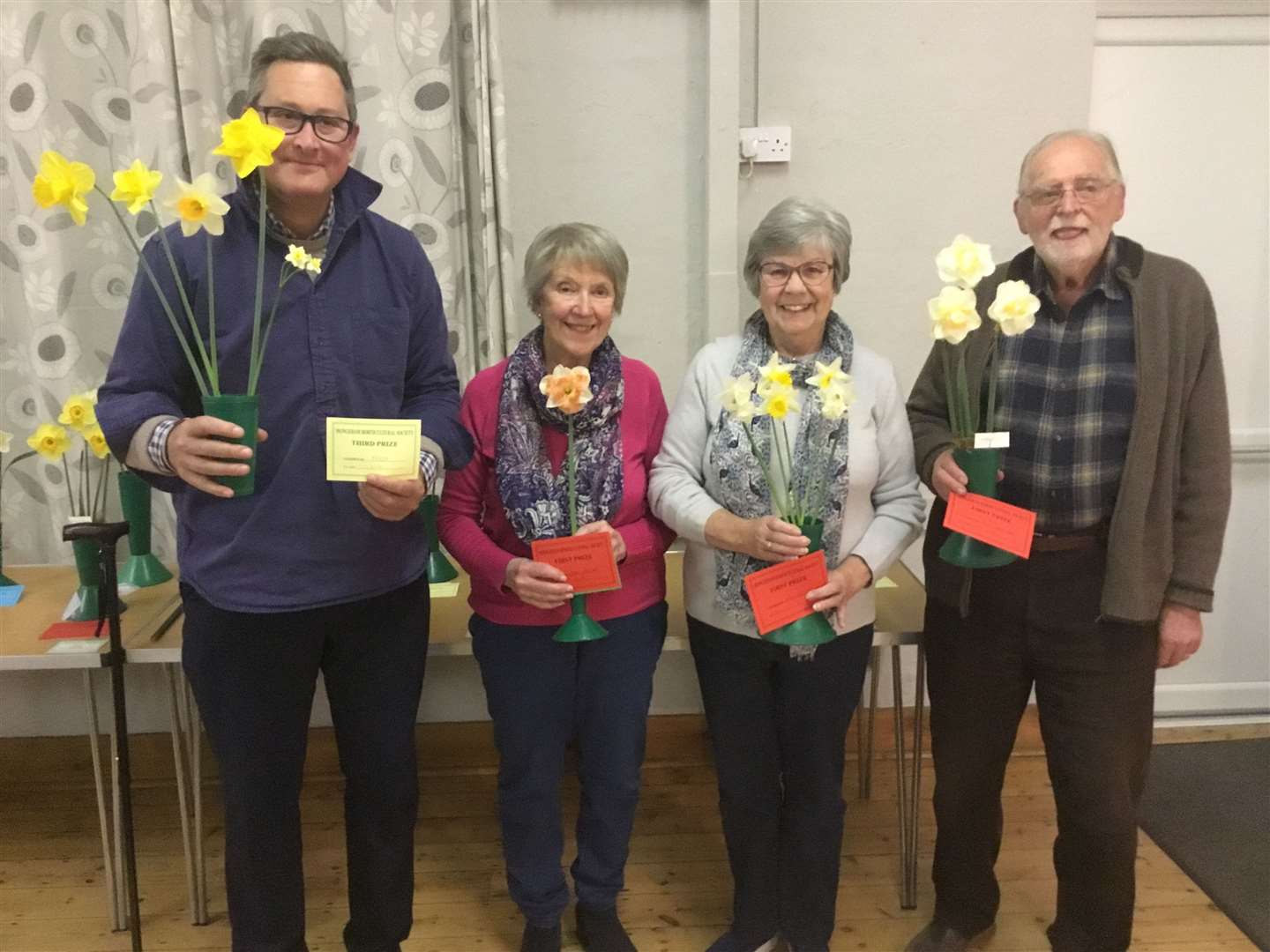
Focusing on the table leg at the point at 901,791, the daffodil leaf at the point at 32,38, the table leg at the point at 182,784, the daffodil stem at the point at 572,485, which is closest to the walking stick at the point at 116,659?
the table leg at the point at 182,784

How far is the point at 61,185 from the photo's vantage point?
1321mm

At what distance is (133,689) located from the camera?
8.92 ft

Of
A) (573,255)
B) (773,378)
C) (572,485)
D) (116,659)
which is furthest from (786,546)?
(116,659)

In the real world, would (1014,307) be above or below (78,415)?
above

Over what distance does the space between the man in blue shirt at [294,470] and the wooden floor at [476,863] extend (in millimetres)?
622

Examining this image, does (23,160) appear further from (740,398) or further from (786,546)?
(786,546)

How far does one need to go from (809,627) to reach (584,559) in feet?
1.37

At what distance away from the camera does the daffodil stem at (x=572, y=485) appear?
163 cm

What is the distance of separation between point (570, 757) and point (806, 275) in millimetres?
1737

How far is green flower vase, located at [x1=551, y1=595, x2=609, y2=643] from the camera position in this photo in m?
1.63

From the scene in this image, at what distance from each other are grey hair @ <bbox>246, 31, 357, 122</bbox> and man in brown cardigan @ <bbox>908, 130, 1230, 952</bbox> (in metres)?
1.22

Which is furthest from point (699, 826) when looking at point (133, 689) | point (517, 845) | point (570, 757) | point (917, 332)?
point (133, 689)

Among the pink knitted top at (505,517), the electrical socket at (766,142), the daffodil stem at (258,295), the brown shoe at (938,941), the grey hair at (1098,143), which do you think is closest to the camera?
the daffodil stem at (258,295)

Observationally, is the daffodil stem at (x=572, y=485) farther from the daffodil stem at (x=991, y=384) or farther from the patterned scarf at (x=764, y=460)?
the daffodil stem at (x=991, y=384)
